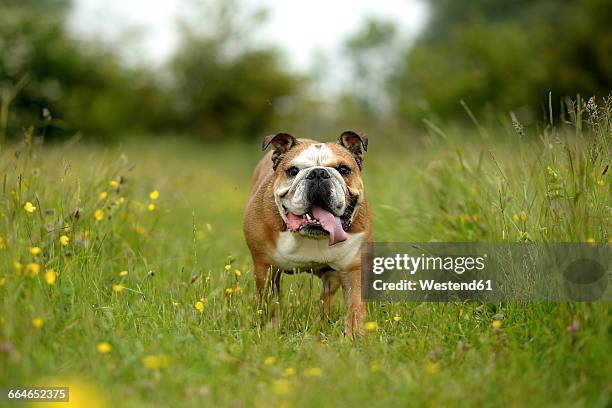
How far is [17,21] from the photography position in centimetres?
1922

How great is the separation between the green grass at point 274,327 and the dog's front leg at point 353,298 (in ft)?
0.38

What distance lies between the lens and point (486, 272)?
4629 mm

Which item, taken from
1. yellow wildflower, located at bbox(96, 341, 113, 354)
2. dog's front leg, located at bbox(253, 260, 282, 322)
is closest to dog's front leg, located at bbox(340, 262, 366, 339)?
dog's front leg, located at bbox(253, 260, 282, 322)

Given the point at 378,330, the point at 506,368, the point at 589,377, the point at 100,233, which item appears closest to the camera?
the point at 589,377

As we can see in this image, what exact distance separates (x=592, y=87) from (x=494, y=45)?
280 cm

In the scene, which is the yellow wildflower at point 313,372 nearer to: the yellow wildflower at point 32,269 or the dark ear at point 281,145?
the yellow wildflower at point 32,269

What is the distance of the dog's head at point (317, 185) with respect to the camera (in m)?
4.13

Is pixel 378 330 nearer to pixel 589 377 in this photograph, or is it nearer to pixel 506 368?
pixel 506 368

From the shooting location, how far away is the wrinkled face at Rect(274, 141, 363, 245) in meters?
4.13

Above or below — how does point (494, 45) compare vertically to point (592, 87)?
above

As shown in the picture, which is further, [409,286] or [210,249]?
[210,249]

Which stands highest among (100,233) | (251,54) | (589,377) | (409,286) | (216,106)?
(251,54)

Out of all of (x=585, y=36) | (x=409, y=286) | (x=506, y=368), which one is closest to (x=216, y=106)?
(x=585, y=36)

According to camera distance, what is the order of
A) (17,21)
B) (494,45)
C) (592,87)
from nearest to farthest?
(592,87), (494,45), (17,21)
